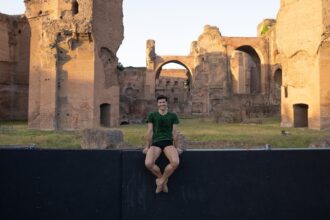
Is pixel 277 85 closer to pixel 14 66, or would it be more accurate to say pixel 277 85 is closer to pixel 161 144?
pixel 14 66

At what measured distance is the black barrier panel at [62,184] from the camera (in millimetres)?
3418

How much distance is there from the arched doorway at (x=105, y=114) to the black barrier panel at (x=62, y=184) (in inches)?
609

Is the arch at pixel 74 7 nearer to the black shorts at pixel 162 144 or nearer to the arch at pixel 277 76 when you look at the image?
the black shorts at pixel 162 144

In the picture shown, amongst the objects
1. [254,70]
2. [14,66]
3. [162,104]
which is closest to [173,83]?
[254,70]

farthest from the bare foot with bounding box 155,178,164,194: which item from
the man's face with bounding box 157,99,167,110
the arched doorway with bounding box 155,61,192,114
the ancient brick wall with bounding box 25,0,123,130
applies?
the arched doorway with bounding box 155,61,192,114

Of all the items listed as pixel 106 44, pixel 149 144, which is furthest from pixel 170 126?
pixel 106 44

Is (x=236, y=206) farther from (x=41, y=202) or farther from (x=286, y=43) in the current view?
(x=286, y=43)

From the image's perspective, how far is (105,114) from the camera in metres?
19.1

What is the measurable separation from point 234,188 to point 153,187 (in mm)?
873

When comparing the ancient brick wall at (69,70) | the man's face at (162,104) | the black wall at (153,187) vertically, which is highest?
the ancient brick wall at (69,70)

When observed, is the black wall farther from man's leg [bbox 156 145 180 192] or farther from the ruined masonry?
the ruined masonry

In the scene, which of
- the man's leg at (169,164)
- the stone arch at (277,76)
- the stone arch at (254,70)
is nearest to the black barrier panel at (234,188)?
the man's leg at (169,164)

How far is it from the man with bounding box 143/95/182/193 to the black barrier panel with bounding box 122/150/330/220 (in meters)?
0.13

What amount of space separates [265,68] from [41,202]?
2883 cm
